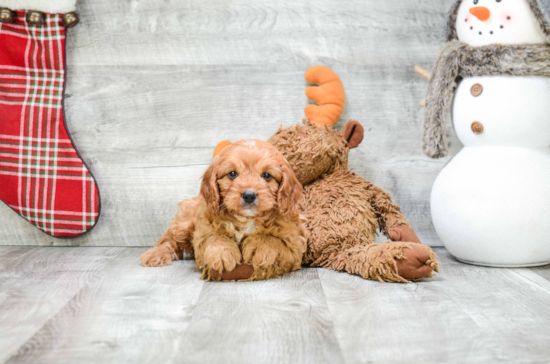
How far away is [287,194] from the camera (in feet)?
4.89

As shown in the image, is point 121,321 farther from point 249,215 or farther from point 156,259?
point 156,259

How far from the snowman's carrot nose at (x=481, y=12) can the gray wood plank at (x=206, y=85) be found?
0.47 m

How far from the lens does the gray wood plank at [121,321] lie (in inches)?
38.6

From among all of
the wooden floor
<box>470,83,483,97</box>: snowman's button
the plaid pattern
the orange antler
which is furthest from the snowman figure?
the plaid pattern

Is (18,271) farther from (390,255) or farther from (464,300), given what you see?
(464,300)

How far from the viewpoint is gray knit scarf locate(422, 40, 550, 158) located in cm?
160

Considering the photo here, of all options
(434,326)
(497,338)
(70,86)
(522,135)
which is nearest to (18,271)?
(70,86)

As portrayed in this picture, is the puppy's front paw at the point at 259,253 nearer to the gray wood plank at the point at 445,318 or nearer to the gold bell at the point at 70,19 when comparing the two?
the gray wood plank at the point at 445,318

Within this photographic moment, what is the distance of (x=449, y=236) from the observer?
174cm

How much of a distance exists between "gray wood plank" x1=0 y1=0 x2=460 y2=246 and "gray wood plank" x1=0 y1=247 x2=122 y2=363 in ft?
0.64

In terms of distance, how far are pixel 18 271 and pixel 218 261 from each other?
709 millimetres

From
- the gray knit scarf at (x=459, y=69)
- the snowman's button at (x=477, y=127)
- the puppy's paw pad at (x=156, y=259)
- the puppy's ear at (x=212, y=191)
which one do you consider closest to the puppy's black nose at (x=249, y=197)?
the puppy's ear at (x=212, y=191)

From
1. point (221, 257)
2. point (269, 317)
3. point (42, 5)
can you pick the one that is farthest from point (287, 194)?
point (42, 5)

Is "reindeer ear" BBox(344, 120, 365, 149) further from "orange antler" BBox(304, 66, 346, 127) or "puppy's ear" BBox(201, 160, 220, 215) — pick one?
"puppy's ear" BBox(201, 160, 220, 215)
